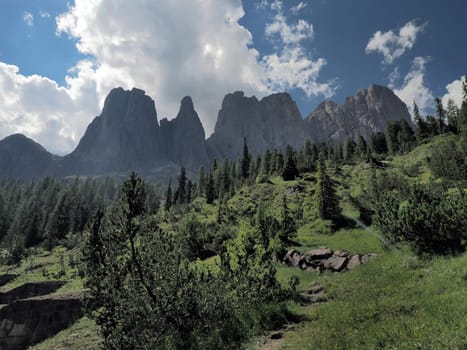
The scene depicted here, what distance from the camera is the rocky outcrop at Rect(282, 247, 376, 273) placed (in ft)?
71.7

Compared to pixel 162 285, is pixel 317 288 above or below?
below

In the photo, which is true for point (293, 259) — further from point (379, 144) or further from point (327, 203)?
point (379, 144)

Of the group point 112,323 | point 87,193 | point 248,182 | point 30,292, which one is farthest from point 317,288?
point 87,193

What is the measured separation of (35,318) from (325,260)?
31131 millimetres

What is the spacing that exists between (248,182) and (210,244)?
147 ft

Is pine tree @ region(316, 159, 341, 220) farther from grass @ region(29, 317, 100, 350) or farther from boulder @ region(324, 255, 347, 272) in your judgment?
grass @ region(29, 317, 100, 350)

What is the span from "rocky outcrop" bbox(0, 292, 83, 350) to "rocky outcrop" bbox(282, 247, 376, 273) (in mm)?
22639

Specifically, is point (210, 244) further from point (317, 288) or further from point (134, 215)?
point (134, 215)

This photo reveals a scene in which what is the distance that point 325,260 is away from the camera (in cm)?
2367

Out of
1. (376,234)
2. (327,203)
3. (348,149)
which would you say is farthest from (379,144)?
(376,234)

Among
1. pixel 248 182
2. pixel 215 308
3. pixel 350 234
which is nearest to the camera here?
pixel 215 308

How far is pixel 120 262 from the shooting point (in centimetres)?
1030

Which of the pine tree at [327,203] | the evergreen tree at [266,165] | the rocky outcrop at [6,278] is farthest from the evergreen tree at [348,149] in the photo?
the rocky outcrop at [6,278]

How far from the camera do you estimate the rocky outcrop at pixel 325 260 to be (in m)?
21.9
